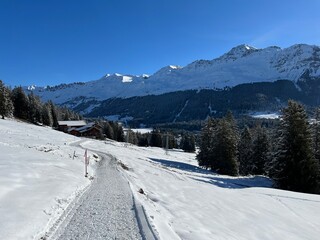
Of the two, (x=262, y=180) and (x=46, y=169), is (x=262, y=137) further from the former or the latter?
(x=46, y=169)

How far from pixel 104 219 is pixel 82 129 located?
121454mm

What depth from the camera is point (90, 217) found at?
1338 centimetres

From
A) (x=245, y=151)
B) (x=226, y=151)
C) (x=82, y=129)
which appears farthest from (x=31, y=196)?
(x=82, y=129)

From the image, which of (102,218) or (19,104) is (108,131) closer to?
(19,104)

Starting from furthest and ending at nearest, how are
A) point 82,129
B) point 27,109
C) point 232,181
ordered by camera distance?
point 82,129
point 27,109
point 232,181

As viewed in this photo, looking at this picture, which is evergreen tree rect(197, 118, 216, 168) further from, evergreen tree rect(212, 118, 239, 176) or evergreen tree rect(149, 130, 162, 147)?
evergreen tree rect(149, 130, 162, 147)

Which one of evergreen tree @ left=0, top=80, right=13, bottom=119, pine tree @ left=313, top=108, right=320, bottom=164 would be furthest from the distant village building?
pine tree @ left=313, top=108, right=320, bottom=164

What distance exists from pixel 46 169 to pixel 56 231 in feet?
41.2

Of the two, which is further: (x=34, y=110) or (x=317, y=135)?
(x=34, y=110)

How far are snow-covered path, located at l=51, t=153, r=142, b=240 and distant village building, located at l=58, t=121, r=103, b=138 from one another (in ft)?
367

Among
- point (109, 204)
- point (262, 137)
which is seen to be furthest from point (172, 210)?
point (262, 137)

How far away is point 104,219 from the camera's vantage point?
1310 centimetres

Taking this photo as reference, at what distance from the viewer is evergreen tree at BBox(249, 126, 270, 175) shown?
68375mm

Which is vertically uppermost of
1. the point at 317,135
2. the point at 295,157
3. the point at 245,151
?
the point at 317,135
